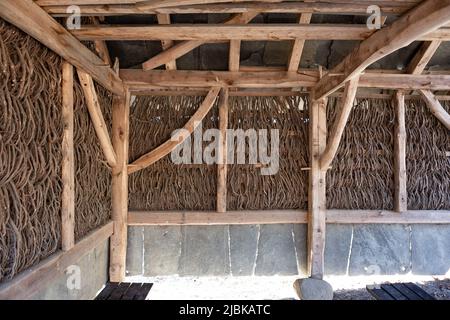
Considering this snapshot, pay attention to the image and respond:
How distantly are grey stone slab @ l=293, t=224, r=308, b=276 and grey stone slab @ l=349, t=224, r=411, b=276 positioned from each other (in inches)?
24.0

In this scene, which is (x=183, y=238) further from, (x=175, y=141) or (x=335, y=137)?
(x=335, y=137)

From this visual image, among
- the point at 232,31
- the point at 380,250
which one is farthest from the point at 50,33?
the point at 380,250

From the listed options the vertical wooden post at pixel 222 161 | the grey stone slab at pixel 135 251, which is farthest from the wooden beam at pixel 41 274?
the vertical wooden post at pixel 222 161

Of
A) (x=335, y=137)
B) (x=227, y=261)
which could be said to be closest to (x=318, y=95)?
(x=335, y=137)

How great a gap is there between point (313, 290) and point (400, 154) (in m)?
2.03

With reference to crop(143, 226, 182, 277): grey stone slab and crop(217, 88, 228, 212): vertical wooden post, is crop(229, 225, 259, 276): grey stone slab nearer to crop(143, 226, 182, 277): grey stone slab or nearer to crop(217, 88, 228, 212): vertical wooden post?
crop(217, 88, 228, 212): vertical wooden post

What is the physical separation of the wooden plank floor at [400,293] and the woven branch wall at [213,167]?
1.49m

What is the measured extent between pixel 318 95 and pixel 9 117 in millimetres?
3011

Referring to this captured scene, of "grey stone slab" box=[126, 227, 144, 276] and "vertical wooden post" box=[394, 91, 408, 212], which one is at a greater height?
"vertical wooden post" box=[394, 91, 408, 212]

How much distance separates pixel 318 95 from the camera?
3670 millimetres

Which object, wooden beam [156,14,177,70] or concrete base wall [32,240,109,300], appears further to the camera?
wooden beam [156,14,177,70]

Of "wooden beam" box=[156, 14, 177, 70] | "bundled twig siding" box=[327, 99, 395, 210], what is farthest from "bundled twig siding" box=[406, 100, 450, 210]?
"wooden beam" box=[156, 14, 177, 70]

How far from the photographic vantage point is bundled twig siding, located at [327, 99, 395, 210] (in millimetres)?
4055
